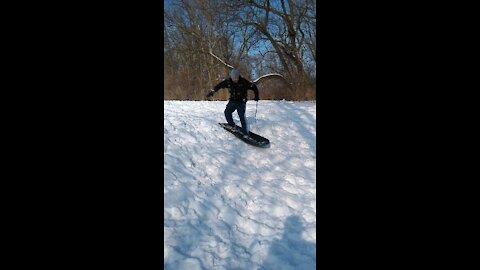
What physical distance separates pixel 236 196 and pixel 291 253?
145 centimetres

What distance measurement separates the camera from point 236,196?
4.03m

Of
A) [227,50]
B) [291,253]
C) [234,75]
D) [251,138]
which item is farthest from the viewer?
[227,50]

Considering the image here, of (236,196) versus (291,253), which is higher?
(236,196)

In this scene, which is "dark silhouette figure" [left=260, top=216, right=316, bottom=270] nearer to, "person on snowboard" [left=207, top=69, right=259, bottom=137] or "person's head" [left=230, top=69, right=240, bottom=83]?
"person on snowboard" [left=207, top=69, right=259, bottom=137]

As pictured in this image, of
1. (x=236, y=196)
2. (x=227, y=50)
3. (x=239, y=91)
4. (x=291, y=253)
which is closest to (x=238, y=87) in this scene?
(x=239, y=91)

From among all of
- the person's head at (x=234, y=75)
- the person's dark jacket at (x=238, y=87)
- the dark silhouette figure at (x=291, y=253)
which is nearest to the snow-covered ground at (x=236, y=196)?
the dark silhouette figure at (x=291, y=253)

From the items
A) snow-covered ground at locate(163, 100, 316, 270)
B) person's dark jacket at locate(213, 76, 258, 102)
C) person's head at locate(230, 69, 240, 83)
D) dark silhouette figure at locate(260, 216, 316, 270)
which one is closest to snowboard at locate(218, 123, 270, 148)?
snow-covered ground at locate(163, 100, 316, 270)

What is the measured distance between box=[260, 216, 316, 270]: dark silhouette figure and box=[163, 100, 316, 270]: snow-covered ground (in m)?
0.01

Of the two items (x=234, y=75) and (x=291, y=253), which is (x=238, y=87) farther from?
(x=291, y=253)

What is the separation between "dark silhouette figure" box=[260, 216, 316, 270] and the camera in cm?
260

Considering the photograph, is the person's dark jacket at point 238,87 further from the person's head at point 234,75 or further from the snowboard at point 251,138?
the snowboard at point 251,138

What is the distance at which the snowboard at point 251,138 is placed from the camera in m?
5.78
